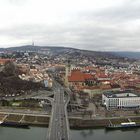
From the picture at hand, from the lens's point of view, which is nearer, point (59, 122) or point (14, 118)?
point (59, 122)

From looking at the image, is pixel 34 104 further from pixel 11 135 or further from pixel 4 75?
pixel 4 75

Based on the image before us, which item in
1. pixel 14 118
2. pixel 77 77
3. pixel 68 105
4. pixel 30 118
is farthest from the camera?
pixel 77 77

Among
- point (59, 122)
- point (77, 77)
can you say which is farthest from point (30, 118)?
point (77, 77)

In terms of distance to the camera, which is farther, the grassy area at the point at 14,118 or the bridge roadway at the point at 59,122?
the grassy area at the point at 14,118

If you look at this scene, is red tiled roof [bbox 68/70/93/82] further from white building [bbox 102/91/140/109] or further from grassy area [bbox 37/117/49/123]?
grassy area [bbox 37/117/49/123]

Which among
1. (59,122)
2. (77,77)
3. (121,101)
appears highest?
(77,77)

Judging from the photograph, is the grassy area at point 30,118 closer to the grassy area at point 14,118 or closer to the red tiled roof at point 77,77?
the grassy area at point 14,118

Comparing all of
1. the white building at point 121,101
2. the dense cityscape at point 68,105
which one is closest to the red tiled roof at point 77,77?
the dense cityscape at point 68,105

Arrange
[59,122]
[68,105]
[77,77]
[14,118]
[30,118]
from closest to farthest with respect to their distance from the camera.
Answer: [59,122] < [30,118] < [14,118] < [68,105] < [77,77]

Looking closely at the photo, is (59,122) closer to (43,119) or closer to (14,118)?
(43,119)

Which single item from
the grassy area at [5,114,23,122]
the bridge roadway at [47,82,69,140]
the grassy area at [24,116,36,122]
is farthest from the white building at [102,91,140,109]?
the grassy area at [5,114,23,122]

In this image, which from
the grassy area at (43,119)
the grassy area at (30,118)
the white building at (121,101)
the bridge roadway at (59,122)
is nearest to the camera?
the bridge roadway at (59,122)
